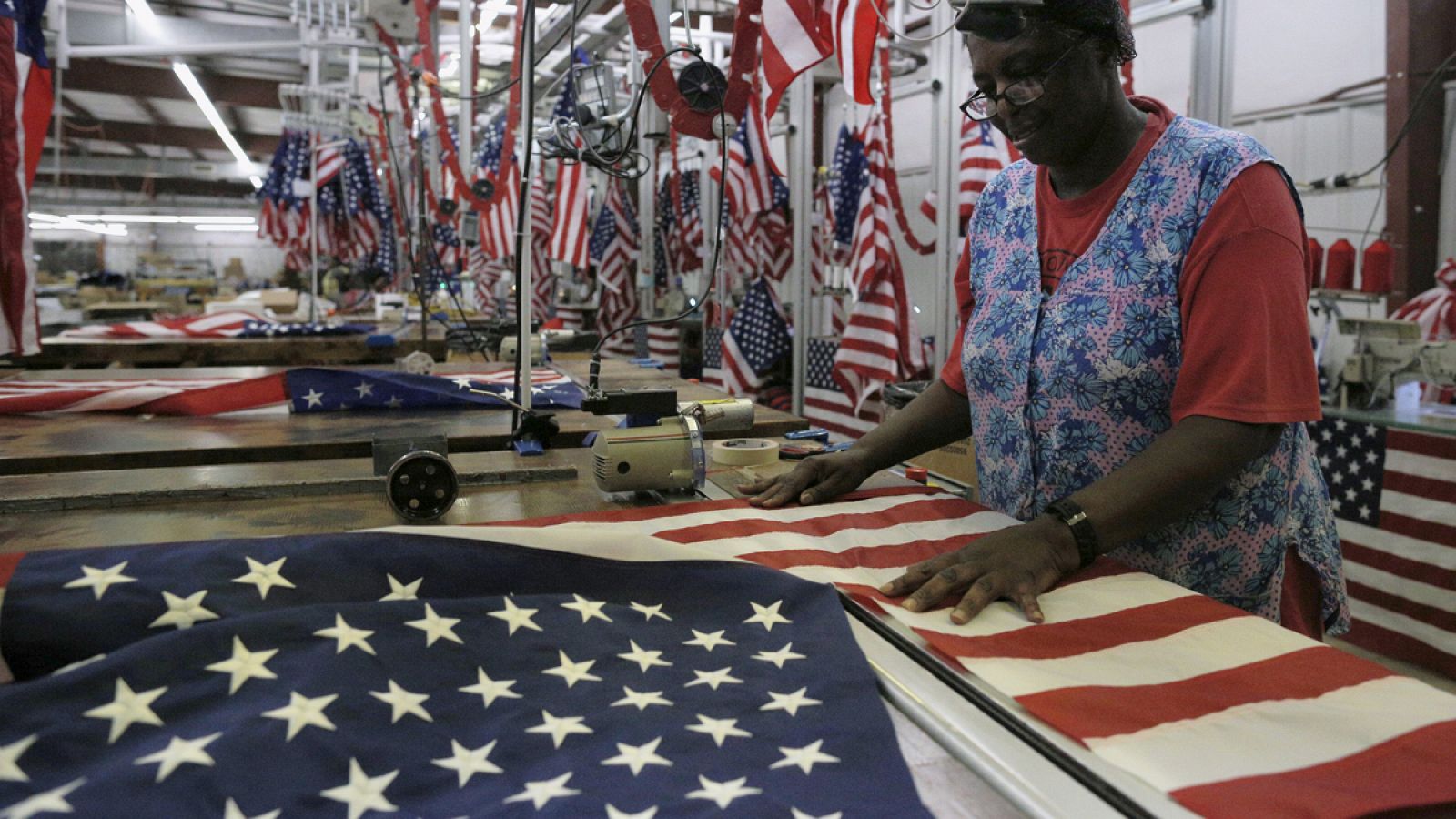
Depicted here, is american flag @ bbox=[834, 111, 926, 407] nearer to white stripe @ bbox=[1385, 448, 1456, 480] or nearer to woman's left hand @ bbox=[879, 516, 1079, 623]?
white stripe @ bbox=[1385, 448, 1456, 480]

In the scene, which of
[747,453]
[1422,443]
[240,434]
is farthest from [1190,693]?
[1422,443]

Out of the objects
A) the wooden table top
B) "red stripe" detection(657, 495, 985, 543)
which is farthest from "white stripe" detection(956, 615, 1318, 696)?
the wooden table top

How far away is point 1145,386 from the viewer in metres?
1.41

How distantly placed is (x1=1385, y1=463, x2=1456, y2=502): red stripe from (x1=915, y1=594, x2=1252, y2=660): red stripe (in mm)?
2744

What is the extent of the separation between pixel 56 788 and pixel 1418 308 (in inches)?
219

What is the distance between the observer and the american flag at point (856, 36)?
2686 millimetres

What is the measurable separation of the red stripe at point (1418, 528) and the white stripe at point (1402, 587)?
0.15 m

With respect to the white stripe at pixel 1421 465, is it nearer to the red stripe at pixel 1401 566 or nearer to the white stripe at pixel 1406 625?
the red stripe at pixel 1401 566

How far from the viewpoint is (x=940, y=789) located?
28.4 inches

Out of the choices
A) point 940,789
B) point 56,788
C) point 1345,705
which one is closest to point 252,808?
point 56,788

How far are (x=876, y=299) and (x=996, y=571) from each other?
142 inches

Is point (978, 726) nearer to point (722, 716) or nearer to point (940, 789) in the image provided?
point (940, 789)

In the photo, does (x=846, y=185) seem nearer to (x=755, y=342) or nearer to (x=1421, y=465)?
(x=755, y=342)

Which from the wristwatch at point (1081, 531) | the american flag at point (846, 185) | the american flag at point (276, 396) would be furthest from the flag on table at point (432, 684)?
the american flag at point (846, 185)
